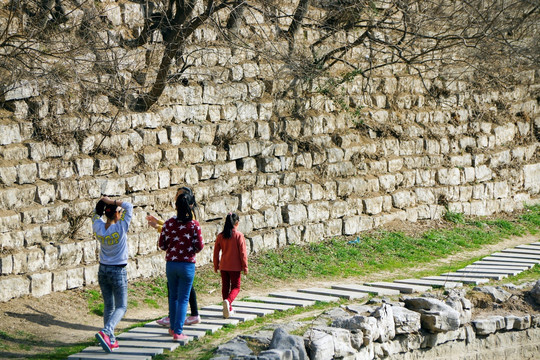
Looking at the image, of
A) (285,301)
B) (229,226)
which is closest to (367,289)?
(285,301)

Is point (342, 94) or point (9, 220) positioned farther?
point (342, 94)

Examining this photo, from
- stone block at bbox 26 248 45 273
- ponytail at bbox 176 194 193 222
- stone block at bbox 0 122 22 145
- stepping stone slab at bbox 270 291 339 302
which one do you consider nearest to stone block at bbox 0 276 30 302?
stone block at bbox 26 248 45 273

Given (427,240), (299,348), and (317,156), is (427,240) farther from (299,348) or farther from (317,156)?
(299,348)

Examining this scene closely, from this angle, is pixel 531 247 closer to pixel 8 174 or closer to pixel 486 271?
pixel 486 271

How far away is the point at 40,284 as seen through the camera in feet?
30.0

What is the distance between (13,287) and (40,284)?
0.36m

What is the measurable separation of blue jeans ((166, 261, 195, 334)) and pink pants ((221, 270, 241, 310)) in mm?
1103

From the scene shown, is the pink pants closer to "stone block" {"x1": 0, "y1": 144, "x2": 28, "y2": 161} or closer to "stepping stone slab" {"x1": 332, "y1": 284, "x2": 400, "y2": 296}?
"stepping stone slab" {"x1": 332, "y1": 284, "x2": 400, "y2": 296}

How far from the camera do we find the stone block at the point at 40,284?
9.05m

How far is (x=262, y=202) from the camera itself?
40.9 ft

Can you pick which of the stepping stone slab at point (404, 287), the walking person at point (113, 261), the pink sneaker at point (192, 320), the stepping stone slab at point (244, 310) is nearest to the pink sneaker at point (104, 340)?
the walking person at point (113, 261)

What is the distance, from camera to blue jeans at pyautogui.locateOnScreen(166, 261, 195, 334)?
727 cm

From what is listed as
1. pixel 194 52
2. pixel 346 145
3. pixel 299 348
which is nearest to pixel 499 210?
pixel 346 145

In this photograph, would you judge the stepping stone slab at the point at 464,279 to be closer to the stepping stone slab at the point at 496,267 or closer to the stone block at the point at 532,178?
the stepping stone slab at the point at 496,267
